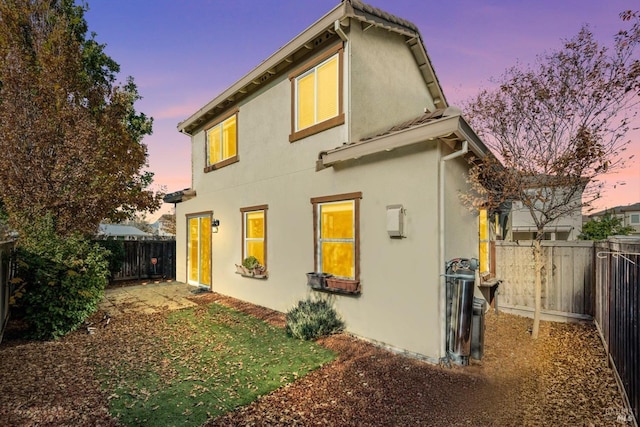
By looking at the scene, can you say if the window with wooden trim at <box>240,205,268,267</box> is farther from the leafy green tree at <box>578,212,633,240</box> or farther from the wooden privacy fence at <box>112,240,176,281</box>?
the leafy green tree at <box>578,212,633,240</box>

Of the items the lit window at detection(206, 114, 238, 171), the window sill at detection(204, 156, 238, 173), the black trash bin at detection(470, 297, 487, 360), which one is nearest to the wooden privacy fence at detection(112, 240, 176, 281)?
the window sill at detection(204, 156, 238, 173)

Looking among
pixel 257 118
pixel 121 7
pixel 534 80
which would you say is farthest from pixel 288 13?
pixel 534 80

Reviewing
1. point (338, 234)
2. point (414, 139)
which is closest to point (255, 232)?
point (338, 234)

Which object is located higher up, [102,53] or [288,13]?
[102,53]

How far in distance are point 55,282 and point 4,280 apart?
0.85 metres

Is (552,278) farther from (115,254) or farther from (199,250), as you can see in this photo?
(115,254)

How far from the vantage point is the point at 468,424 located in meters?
3.27

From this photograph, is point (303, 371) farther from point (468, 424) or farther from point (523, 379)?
point (523, 379)

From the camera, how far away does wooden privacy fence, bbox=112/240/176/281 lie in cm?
1341

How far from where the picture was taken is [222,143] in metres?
10.1

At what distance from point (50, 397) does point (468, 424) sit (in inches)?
182

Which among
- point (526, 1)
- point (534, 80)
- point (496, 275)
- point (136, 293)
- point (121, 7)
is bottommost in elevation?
point (136, 293)

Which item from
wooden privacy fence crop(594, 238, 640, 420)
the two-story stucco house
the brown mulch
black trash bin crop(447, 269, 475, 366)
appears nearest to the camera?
wooden privacy fence crop(594, 238, 640, 420)

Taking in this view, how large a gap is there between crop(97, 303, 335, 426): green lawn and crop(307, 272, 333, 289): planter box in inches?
41.9
